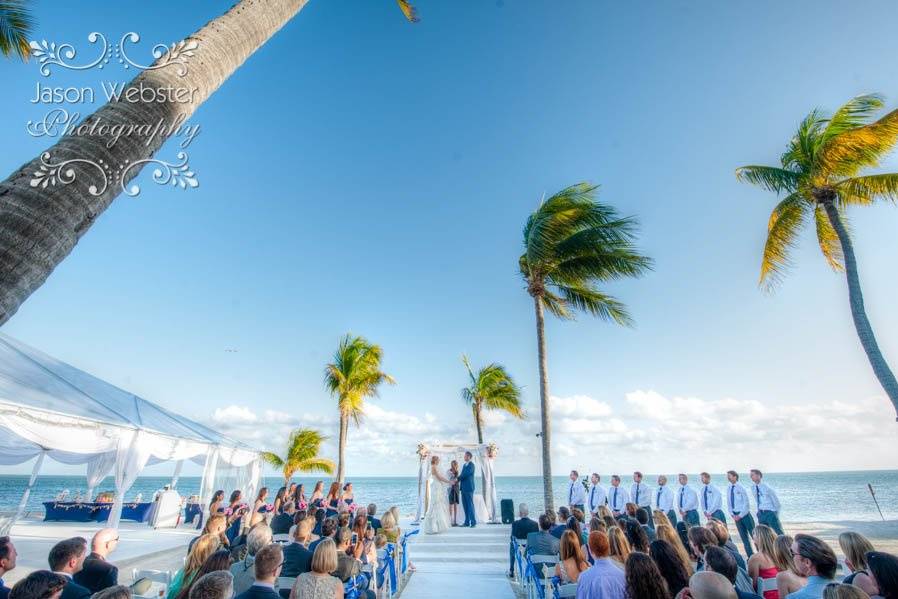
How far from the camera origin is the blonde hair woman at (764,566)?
13.1 feet

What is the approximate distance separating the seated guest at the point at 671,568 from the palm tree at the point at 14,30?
10.6m

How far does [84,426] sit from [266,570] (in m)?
7.71

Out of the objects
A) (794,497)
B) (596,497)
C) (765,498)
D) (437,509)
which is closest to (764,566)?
(765,498)

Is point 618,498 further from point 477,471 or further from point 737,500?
point 477,471

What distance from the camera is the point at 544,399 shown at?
11133 mm

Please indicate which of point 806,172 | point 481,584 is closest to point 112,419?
point 481,584

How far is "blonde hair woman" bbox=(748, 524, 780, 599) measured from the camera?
4.00 m

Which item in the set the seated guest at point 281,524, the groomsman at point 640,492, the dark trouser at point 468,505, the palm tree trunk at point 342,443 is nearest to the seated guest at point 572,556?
the seated guest at point 281,524

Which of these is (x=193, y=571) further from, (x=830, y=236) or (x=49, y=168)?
(x=830, y=236)

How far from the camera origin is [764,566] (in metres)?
4.16

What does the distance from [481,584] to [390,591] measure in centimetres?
190

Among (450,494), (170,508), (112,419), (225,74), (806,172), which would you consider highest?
(806,172)

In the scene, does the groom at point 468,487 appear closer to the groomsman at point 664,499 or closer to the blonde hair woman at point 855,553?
the groomsman at point 664,499

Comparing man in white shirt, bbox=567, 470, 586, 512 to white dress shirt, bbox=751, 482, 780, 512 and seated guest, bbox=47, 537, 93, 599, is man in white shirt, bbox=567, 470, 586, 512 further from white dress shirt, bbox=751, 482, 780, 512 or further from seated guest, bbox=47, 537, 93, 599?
seated guest, bbox=47, 537, 93, 599
